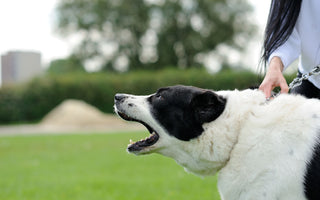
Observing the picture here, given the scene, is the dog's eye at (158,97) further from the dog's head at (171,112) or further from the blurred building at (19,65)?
the blurred building at (19,65)

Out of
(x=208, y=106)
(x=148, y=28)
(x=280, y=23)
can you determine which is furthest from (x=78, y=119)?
(x=280, y=23)

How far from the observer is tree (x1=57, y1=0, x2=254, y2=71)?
39062mm

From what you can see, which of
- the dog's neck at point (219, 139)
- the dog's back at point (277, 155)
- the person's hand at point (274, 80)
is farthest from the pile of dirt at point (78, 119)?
the dog's back at point (277, 155)

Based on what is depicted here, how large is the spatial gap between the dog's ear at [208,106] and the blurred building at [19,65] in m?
29.9

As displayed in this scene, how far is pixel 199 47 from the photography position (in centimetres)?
3916

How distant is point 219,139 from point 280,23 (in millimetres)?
1005

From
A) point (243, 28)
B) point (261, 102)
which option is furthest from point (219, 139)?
point (243, 28)

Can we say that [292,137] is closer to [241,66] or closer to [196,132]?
[196,132]

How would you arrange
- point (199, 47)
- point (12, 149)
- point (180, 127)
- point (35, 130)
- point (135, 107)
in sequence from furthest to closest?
point (199, 47), point (35, 130), point (12, 149), point (135, 107), point (180, 127)

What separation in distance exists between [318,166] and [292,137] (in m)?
0.23

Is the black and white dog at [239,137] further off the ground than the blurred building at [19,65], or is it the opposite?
the black and white dog at [239,137]

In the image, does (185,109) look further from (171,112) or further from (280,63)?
(280,63)

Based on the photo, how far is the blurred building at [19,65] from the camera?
31000 millimetres

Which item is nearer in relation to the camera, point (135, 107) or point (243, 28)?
point (135, 107)
